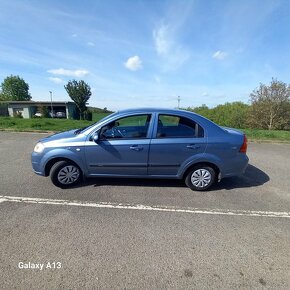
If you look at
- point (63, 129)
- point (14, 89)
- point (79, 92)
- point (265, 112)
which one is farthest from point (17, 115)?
point (14, 89)

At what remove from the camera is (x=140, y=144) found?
Result: 3.90 metres

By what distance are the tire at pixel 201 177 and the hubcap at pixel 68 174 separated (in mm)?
2237

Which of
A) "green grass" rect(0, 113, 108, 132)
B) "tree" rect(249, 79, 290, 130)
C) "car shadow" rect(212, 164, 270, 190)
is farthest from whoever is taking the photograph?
"tree" rect(249, 79, 290, 130)

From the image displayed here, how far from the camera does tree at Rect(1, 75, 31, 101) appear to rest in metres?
72.7

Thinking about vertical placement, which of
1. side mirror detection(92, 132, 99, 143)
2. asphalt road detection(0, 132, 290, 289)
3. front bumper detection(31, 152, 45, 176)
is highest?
side mirror detection(92, 132, 99, 143)

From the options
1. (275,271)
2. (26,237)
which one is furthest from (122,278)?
(275,271)

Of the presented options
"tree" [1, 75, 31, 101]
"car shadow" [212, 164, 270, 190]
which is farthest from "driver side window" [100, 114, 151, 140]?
"tree" [1, 75, 31, 101]

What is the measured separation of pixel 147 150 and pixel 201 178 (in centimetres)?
124

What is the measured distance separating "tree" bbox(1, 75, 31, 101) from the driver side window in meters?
82.6

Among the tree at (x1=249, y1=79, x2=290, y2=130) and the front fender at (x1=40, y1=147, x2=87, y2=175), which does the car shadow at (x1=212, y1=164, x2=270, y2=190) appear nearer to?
the front fender at (x1=40, y1=147, x2=87, y2=175)

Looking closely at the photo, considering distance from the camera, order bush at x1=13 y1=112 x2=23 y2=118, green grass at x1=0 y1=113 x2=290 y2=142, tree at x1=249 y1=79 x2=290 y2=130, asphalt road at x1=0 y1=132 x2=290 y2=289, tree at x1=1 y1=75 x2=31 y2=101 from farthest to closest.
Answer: tree at x1=1 y1=75 x2=31 y2=101, bush at x1=13 y1=112 x2=23 y2=118, tree at x1=249 y1=79 x2=290 y2=130, green grass at x1=0 y1=113 x2=290 y2=142, asphalt road at x1=0 y1=132 x2=290 y2=289

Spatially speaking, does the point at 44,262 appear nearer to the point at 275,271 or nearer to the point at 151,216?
the point at 151,216

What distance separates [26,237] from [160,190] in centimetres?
237

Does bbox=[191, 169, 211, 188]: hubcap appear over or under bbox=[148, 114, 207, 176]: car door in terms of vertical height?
under
